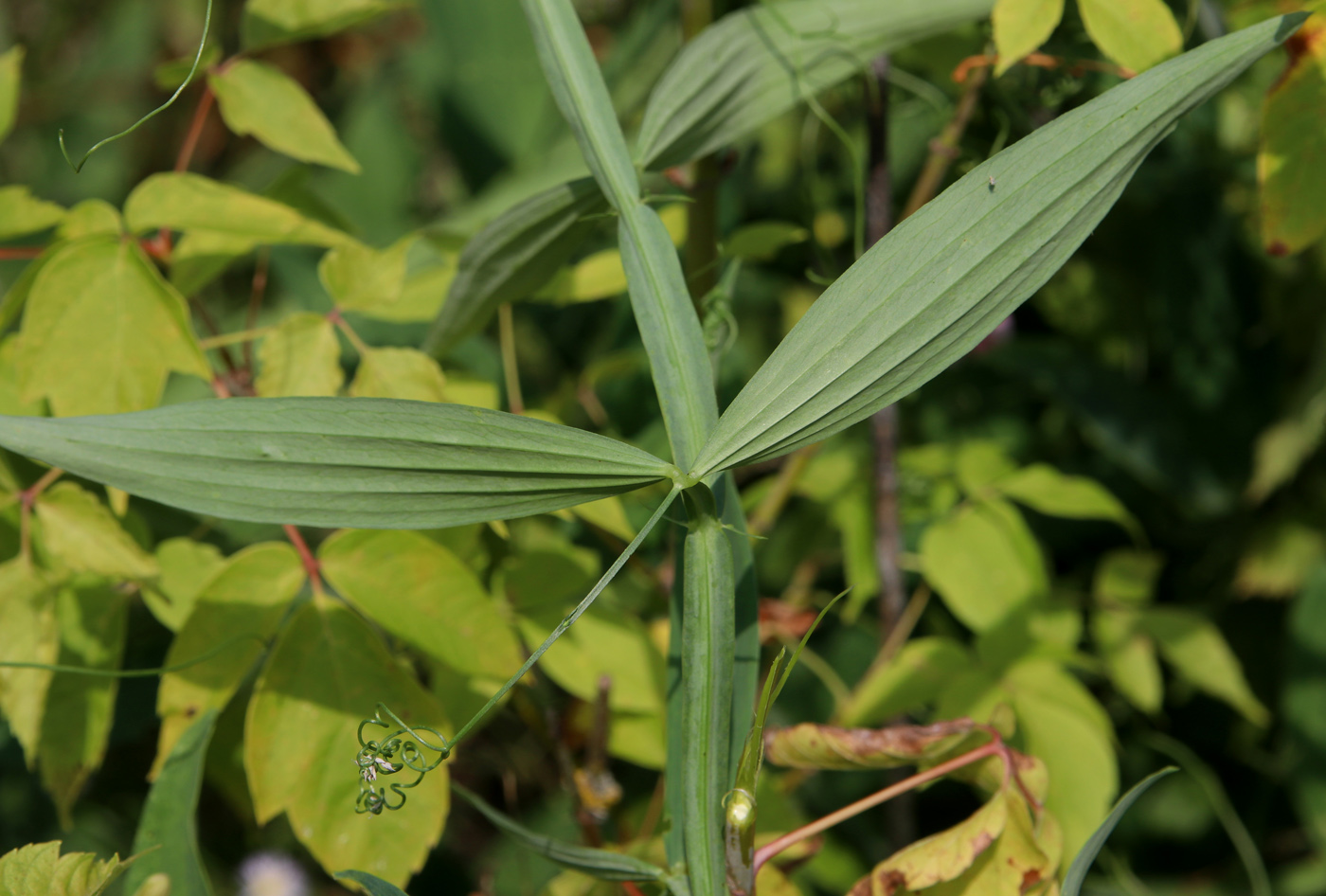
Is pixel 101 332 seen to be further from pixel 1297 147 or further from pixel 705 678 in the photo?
pixel 1297 147

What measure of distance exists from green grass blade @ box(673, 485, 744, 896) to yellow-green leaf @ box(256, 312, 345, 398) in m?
0.29

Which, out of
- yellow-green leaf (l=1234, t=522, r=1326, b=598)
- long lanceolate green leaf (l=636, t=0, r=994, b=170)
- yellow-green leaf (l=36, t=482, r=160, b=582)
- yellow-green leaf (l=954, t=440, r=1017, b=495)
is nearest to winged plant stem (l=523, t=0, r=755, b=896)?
long lanceolate green leaf (l=636, t=0, r=994, b=170)

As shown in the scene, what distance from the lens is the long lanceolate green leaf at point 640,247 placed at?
0.40 m

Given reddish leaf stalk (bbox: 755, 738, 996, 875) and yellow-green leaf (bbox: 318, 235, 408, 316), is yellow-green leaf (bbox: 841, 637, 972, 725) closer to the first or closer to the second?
reddish leaf stalk (bbox: 755, 738, 996, 875)

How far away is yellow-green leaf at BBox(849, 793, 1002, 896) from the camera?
0.47m

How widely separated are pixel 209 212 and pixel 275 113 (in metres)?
0.11

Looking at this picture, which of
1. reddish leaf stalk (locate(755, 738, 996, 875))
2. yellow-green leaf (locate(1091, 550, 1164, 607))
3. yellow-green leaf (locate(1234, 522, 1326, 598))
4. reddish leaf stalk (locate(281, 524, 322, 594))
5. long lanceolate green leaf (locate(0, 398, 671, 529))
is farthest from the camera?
yellow-green leaf (locate(1234, 522, 1326, 598))

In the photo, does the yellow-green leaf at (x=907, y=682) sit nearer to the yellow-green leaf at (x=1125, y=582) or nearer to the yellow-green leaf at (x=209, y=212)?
the yellow-green leaf at (x=1125, y=582)

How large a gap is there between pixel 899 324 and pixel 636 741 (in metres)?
0.44

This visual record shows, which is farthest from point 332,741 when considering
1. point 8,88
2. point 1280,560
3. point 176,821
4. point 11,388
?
point 1280,560

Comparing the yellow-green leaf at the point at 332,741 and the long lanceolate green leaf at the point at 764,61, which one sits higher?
the long lanceolate green leaf at the point at 764,61

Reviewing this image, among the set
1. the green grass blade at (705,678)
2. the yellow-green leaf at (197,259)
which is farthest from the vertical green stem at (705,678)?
the yellow-green leaf at (197,259)

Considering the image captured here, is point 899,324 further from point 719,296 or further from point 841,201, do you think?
point 841,201

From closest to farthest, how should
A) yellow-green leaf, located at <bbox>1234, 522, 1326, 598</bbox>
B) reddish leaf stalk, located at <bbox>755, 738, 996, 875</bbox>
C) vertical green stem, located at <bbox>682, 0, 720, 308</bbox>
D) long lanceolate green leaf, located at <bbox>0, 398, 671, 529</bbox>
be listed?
long lanceolate green leaf, located at <bbox>0, 398, 671, 529</bbox> < reddish leaf stalk, located at <bbox>755, 738, 996, 875</bbox> < vertical green stem, located at <bbox>682, 0, 720, 308</bbox> < yellow-green leaf, located at <bbox>1234, 522, 1326, 598</bbox>
